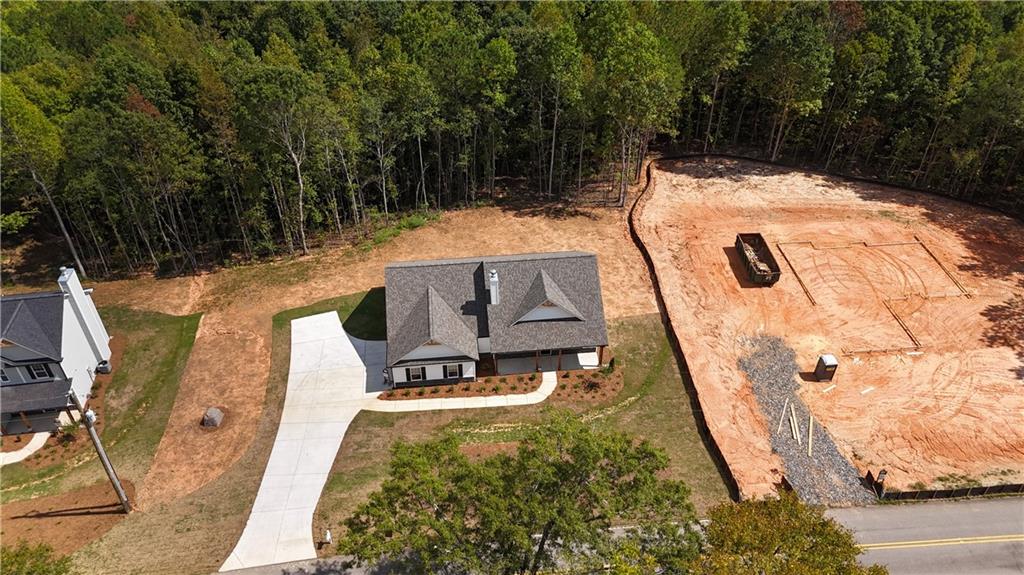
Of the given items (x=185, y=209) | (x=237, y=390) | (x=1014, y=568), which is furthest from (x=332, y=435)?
(x=1014, y=568)

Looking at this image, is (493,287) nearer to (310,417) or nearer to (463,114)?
(310,417)

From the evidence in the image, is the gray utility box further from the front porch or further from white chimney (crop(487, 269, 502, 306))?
white chimney (crop(487, 269, 502, 306))

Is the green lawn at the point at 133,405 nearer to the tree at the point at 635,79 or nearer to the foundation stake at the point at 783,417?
the foundation stake at the point at 783,417

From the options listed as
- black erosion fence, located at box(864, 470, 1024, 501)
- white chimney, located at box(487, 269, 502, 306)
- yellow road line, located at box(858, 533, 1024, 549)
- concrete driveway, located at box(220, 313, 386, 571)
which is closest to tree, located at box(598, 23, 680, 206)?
white chimney, located at box(487, 269, 502, 306)

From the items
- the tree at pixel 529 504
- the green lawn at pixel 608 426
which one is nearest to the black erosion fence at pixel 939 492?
the green lawn at pixel 608 426

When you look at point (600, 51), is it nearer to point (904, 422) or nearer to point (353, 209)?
point (353, 209)
